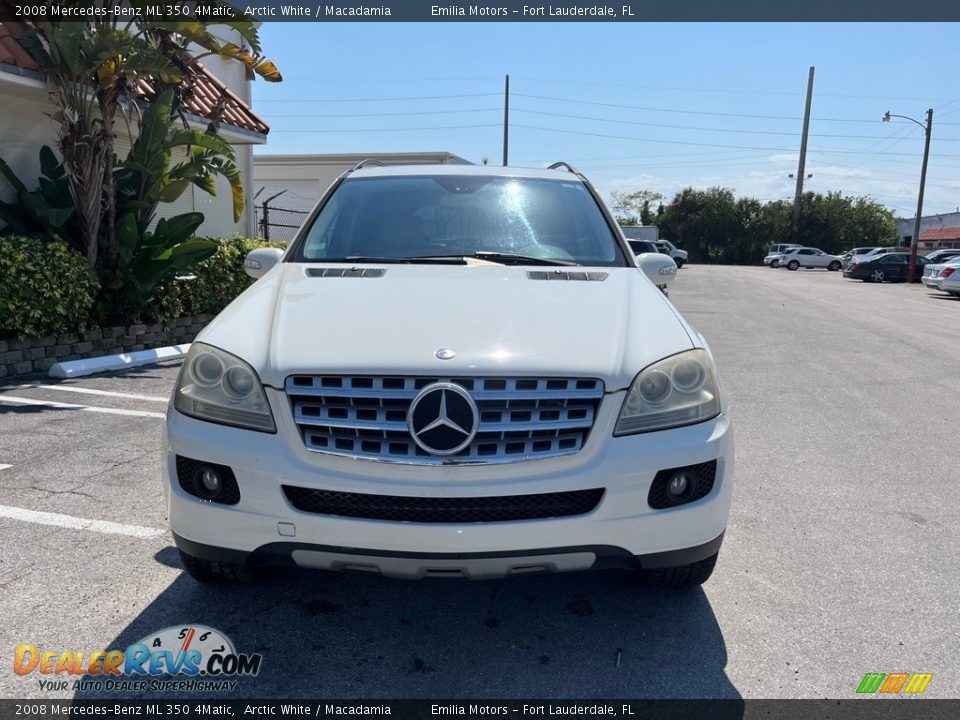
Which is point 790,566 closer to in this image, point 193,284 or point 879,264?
point 193,284

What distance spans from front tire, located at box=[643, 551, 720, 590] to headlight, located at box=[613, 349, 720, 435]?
0.66 m

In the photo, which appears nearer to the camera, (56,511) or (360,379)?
(360,379)

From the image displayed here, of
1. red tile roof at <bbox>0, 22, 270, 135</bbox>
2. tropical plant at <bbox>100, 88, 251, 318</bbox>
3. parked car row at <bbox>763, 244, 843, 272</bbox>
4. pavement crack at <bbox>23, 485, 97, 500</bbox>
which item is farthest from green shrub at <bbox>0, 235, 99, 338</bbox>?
parked car row at <bbox>763, 244, 843, 272</bbox>

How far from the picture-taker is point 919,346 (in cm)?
1167

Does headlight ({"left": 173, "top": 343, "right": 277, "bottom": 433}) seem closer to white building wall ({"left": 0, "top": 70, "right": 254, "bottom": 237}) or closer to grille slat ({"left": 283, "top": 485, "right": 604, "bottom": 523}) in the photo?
grille slat ({"left": 283, "top": 485, "right": 604, "bottom": 523})

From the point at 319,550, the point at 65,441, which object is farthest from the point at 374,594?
the point at 65,441

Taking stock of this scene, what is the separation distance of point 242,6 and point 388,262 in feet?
31.0

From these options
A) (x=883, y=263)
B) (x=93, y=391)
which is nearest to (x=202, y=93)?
(x=93, y=391)

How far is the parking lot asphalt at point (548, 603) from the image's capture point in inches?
106

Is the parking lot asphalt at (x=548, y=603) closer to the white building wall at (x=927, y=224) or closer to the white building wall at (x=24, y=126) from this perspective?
the white building wall at (x=24, y=126)

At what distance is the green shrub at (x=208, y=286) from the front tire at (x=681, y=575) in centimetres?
820

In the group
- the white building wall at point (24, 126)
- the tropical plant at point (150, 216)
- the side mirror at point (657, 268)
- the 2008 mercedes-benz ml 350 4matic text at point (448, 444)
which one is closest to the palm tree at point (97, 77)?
the tropical plant at point (150, 216)

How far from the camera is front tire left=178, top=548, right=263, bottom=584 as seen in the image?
2979 millimetres

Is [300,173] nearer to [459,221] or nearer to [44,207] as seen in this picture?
[44,207]
